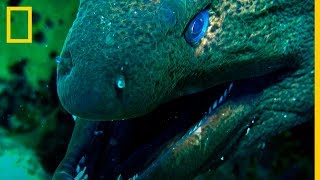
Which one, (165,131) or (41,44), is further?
(41,44)

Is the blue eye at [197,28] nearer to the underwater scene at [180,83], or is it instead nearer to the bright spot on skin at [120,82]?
the underwater scene at [180,83]

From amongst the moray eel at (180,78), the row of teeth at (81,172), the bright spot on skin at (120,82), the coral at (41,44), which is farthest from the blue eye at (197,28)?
the coral at (41,44)

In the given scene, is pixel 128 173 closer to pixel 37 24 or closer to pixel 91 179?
pixel 91 179

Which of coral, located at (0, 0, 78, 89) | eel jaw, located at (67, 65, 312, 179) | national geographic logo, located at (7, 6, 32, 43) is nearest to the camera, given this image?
eel jaw, located at (67, 65, 312, 179)

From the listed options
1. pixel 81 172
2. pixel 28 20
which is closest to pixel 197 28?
pixel 81 172

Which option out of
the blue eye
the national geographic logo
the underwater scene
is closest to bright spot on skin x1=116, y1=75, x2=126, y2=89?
the underwater scene

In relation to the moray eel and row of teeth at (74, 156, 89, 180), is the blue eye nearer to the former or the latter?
the moray eel

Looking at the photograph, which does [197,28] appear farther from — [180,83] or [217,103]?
[217,103]
